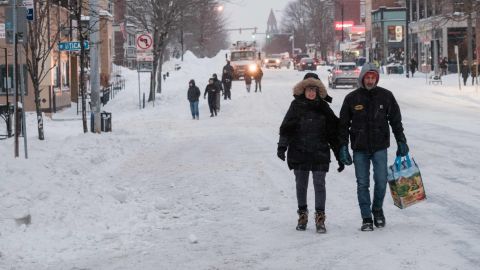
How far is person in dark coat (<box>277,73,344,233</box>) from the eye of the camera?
854 cm

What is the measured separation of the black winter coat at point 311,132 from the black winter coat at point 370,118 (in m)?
0.16

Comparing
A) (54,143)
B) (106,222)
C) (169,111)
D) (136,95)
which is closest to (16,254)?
(106,222)

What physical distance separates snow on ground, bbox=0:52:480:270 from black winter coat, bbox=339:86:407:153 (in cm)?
98

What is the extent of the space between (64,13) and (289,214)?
29.5 meters

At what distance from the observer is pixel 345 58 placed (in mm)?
100812

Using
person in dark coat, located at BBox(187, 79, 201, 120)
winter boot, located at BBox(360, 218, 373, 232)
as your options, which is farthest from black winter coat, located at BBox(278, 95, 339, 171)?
person in dark coat, located at BBox(187, 79, 201, 120)

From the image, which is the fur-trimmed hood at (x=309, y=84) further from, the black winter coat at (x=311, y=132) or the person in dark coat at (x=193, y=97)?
the person in dark coat at (x=193, y=97)

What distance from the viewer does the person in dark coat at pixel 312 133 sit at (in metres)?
8.54

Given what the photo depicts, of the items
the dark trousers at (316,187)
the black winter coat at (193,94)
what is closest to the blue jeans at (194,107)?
the black winter coat at (193,94)

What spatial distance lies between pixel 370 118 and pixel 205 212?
9.07 ft

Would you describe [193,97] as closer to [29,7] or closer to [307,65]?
[29,7]

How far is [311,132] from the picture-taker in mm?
8547

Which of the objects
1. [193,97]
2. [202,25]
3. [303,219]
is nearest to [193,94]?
[193,97]

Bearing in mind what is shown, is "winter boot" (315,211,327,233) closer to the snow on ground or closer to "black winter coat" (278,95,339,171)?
the snow on ground
